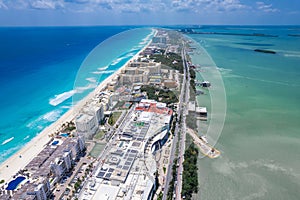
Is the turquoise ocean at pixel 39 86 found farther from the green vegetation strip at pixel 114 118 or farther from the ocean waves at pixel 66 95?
the green vegetation strip at pixel 114 118

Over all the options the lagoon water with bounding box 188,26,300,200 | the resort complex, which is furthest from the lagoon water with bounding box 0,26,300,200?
the resort complex

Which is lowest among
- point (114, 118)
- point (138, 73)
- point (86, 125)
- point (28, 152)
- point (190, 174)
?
point (28, 152)

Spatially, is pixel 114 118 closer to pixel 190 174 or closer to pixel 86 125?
pixel 86 125

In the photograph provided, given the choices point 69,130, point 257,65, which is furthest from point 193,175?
point 257,65

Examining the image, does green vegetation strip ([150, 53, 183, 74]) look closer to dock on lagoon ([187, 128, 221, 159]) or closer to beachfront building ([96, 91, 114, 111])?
beachfront building ([96, 91, 114, 111])

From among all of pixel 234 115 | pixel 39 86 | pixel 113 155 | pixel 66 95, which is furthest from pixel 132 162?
pixel 39 86
